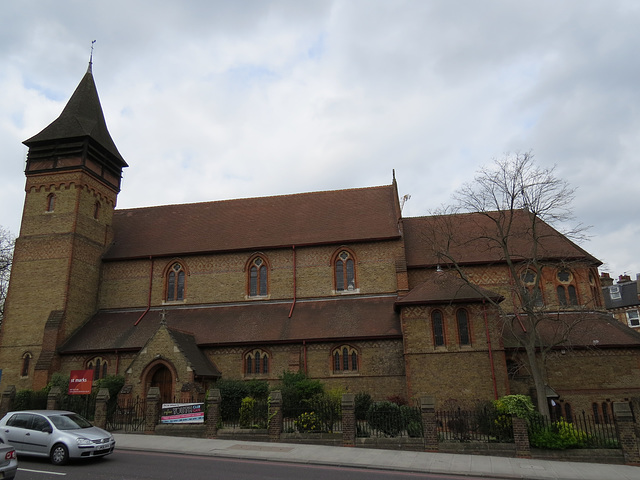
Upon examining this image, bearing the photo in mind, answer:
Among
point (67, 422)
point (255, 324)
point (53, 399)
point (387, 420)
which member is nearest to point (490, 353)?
point (387, 420)

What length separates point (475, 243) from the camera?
87.0ft

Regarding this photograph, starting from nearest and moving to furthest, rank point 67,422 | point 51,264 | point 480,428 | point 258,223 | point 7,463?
point 7,463, point 67,422, point 480,428, point 51,264, point 258,223

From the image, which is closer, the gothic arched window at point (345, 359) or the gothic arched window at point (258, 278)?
the gothic arched window at point (345, 359)

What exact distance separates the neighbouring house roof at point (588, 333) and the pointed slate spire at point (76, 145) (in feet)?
82.0

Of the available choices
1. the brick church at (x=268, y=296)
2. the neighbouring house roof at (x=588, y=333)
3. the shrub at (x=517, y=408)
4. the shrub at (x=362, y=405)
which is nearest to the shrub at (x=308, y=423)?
the shrub at (x=362, y=405)

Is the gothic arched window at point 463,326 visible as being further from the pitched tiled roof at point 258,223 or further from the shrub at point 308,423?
the shrub at point 308,423

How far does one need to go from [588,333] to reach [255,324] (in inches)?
638

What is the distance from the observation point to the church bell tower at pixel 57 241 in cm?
2480

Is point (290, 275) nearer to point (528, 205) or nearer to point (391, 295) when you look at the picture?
point (391, 295)

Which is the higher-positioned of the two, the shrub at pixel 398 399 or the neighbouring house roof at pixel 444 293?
the neighbouring house roof at pixel 444 293

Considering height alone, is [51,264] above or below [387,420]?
above

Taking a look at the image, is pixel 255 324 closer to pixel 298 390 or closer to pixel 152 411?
pixel 298 390

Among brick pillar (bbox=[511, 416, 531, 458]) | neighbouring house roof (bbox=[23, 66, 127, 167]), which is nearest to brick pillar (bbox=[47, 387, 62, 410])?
neighbouring house roof (bbox=[23, 66, 127, 167])

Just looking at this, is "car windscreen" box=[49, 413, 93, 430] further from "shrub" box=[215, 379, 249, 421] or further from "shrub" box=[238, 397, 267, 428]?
"shrub" box=[215, 379, 249, 421]
